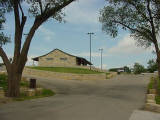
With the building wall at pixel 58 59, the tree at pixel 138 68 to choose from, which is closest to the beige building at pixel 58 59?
the building wall at pixel 58 59

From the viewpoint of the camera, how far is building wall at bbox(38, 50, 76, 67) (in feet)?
243

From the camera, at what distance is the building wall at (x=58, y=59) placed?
243ft

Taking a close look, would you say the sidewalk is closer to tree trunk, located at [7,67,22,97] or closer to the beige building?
tree trunk, located at [7,67,22,97]

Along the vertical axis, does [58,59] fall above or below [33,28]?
above

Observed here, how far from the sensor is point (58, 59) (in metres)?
74.7

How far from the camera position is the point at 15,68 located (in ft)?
59.0

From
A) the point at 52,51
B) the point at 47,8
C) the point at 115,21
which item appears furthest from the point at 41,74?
the point at 52,51

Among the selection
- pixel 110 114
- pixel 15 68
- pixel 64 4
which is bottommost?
pixel 110 114

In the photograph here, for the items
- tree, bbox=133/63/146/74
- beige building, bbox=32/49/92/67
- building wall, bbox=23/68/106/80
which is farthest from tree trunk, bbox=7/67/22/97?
tree, bbox=133/63/146/74

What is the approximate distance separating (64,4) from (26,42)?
12.1ft

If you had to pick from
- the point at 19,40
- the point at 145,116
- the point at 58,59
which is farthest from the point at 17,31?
the point at 58,59

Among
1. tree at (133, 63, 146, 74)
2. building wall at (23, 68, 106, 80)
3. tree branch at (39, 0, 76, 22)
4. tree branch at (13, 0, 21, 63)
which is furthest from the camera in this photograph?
tree at (133, 63, 146, 74)

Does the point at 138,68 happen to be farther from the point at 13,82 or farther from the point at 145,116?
the point at 145,116

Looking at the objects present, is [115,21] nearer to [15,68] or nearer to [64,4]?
[64,4]
